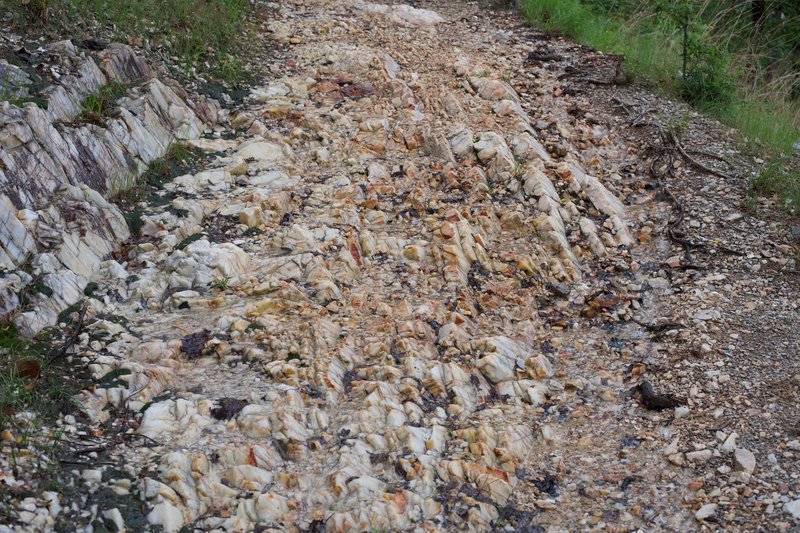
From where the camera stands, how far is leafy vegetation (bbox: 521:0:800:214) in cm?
589

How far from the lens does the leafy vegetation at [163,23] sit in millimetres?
5000

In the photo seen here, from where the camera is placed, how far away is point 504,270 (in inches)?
176

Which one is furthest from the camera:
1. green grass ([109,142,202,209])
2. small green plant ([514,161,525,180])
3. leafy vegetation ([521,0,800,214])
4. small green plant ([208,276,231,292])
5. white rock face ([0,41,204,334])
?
leafy vegetation ([521,0,800,214])

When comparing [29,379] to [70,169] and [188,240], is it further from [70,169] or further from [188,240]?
[70,169]

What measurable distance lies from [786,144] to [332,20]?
386 centimetres

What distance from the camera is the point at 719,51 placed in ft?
A: 20.7

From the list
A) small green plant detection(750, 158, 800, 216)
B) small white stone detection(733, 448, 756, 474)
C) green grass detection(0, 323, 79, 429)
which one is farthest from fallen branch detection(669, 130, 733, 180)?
green grass detection(0, 323, 79, 429)

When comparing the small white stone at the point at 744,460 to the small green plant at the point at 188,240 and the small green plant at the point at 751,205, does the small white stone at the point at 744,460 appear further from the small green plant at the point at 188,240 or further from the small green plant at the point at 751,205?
the small green plant at the point at 188,240

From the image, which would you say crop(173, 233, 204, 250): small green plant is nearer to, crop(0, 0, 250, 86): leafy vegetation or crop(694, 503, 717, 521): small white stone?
crop(0, 0, 250, 86): leafy vegetation

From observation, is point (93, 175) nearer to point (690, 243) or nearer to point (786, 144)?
point (690, 243)

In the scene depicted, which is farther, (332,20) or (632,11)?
(632,11)

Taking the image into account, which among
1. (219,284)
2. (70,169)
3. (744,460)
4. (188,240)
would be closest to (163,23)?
(70,169)

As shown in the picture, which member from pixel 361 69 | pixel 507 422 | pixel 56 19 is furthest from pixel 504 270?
pixel 56 19

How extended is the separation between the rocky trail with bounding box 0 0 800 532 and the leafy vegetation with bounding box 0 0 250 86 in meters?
0.39
